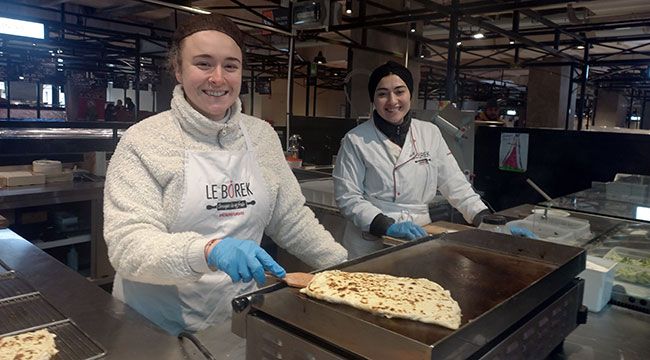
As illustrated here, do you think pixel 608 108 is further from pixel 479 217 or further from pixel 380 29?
pixel 479 217

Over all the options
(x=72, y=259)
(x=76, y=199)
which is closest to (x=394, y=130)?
(x=76, y=199)

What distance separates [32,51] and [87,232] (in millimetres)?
5537

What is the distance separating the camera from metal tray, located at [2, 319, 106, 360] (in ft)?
3.55

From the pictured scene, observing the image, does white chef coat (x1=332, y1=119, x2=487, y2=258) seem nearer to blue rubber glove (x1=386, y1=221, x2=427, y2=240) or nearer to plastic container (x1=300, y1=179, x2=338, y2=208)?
blue rubber glove (x1=386, y1=221, x2=427, y2=240)

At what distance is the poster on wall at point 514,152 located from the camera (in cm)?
509

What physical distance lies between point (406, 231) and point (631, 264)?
881 mm

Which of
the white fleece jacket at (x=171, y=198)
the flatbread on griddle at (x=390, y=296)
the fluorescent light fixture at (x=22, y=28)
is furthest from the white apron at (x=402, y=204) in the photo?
the fluorescent light fixture at (x=22, y=28)

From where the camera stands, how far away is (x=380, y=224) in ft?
7.24

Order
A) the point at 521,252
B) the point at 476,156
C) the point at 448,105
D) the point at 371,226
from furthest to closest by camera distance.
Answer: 1. the point at 476,156
2. the point at 448,105
3. the point at 371,226
4. the point at 521,252

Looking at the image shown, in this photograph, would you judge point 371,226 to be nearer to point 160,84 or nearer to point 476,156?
point 476,156

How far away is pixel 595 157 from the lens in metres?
4.62

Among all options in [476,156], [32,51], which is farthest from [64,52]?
[476,156]

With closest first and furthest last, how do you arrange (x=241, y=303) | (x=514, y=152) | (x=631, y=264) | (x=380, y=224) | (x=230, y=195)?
(x=241, y=303)
(x=230, y=195)
(x=631, y=264)
(x=380, y=224)
(x=514, y=152)

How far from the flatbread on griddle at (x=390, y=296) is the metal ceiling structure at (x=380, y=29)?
2435 millimetres
